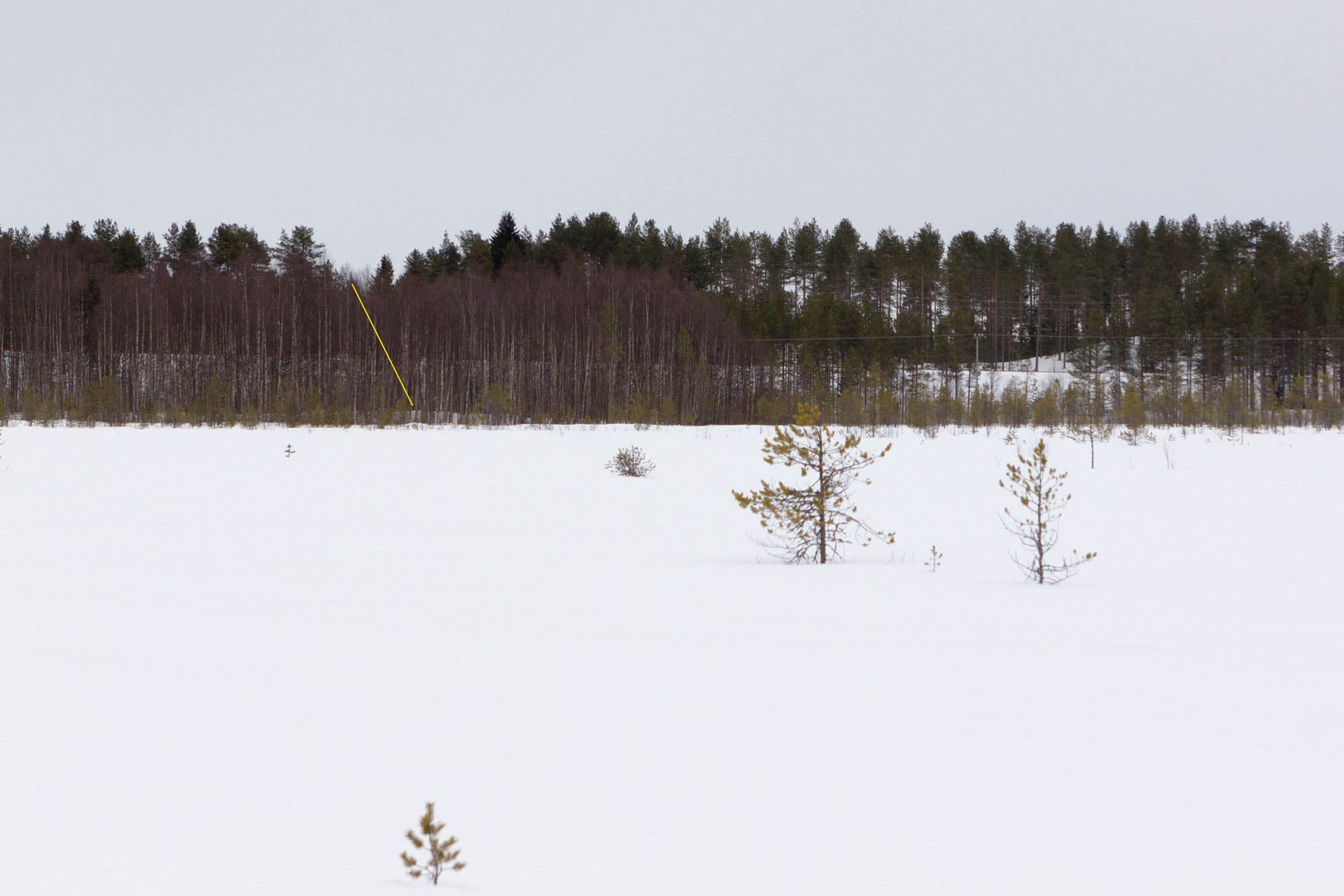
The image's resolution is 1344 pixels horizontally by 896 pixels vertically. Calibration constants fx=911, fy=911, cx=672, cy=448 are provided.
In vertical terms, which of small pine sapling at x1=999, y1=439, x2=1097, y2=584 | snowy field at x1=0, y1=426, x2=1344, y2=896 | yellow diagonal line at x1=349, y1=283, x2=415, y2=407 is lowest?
snowy field at x1=0, y1=426, x2=1344, y2=896

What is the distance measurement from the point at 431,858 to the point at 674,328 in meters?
40.6

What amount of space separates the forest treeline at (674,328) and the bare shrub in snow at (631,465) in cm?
1211

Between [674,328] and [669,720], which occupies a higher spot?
[674,328]

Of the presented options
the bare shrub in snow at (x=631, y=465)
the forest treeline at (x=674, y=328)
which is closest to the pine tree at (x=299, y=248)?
the forest treeline at (x=674, y=328)

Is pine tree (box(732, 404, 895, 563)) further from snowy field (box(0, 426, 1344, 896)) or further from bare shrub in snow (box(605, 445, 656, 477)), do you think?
bare shrub in snow (box(605, 445, 656, 477))

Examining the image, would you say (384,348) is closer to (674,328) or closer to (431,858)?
(674,328)

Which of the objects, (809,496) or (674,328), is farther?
(674,328)

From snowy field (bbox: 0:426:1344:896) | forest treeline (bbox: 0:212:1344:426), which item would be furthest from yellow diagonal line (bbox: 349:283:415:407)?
snowy field (bbox: 0:426:1344:896)

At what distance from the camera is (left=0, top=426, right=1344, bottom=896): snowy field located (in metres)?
2.89

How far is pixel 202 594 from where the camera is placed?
7348mm

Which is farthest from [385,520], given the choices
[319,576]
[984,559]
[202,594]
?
[984,559]

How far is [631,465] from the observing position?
1888 cm

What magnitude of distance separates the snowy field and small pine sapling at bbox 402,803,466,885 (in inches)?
2.7

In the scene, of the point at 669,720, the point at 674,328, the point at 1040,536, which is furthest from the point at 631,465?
the point at 674,328
